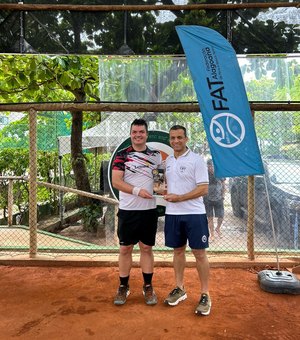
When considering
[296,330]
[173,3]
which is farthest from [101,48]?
[296,330]

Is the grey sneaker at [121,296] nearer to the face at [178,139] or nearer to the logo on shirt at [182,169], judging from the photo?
the logo on shirt at [182,169]

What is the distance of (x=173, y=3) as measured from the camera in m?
4.21

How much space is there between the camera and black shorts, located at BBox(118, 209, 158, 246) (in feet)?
11.1

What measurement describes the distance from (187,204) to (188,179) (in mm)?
237

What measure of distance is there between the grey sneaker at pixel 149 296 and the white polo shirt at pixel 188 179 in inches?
34.2

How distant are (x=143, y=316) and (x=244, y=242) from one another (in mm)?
2227

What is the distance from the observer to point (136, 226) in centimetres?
339

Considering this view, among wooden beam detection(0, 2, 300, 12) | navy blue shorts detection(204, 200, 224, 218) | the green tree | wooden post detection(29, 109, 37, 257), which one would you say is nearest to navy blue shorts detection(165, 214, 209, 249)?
navy blue shorts detection(204, 200, 224, 218)

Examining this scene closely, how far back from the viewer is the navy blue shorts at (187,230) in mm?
3234

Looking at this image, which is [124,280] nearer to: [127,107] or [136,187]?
[136,187]

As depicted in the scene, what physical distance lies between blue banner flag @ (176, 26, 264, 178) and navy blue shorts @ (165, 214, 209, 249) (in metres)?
0.59

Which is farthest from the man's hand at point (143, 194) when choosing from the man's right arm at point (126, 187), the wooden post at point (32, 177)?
the wooden post at point (32, 177)

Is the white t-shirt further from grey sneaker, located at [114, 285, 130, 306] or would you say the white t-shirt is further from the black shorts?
grey sneaker, located at [114, 285, 130, 306]

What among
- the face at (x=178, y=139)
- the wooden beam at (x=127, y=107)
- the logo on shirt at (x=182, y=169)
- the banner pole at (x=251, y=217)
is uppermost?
the wooden beam at (x=127, y=107)
